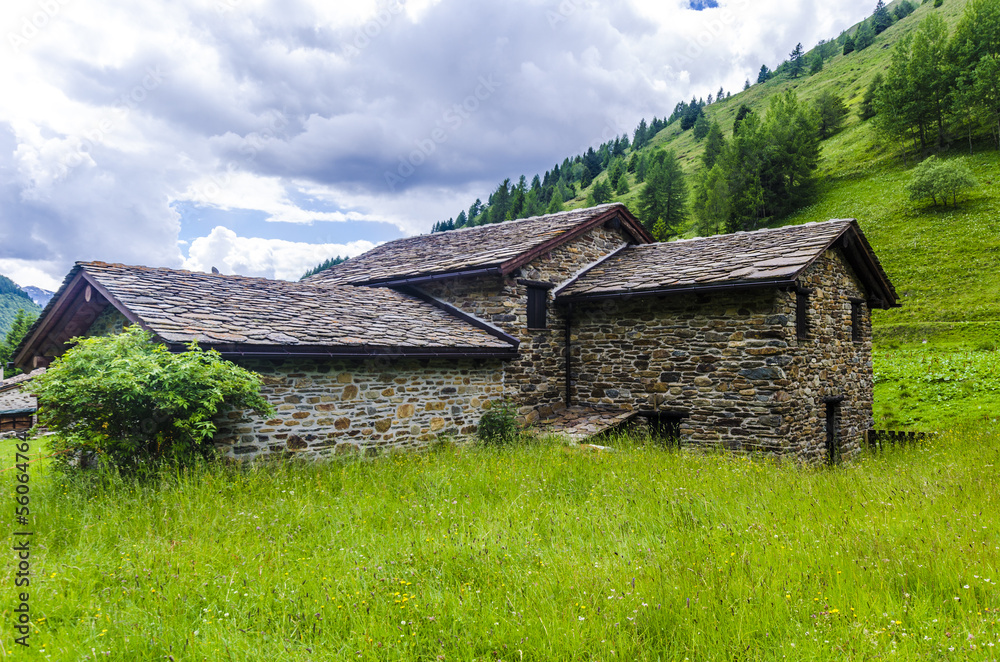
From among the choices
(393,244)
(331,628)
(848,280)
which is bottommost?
(331,628)

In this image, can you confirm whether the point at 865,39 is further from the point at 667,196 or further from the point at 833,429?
the point at 833,429

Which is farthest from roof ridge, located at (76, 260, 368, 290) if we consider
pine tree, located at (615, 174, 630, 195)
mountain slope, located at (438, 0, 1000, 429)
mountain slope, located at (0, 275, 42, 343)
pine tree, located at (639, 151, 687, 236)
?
mountain slope, located at (0, 275, 42, 343)

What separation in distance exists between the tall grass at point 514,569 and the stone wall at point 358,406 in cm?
113

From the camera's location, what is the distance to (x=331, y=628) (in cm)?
370

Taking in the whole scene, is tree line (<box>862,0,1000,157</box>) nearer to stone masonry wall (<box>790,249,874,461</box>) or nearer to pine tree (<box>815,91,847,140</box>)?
pine tree (<box>815,91,847,140</box>)

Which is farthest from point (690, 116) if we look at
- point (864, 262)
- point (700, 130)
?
point (864, 262)

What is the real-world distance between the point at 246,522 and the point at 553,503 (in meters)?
3.39

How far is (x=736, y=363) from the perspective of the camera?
1095 cm

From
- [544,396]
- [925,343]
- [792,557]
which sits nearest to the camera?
[792,557]

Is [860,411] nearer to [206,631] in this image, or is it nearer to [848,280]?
[848,280]

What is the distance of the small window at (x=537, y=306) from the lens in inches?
515

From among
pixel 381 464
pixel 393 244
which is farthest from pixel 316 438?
pixel 393 244

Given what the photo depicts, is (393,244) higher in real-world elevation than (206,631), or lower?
higher

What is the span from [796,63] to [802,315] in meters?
137
